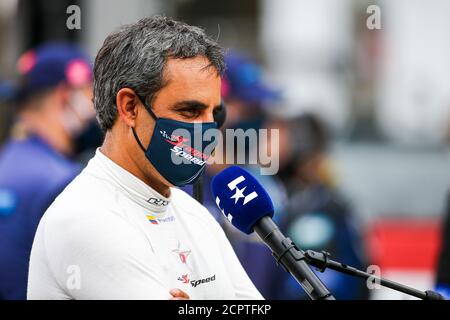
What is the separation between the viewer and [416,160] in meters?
13.6

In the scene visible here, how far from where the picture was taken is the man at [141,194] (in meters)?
A: 2.56

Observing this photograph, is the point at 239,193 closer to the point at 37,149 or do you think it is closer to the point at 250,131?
the point at 37,149

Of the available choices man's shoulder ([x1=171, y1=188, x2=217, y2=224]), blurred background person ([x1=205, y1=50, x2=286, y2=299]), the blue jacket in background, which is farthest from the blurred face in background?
man's shoulder ([x1=171, y1=188, x2=217, y2=224])

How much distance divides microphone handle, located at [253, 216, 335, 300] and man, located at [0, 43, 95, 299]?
1.62 m

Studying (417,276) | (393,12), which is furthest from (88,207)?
(393,12)

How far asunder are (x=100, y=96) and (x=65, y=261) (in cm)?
59

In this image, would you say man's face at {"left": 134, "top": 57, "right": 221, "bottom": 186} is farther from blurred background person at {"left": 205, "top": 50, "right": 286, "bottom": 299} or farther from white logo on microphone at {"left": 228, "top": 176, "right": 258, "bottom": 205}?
blurred background person at {"left": 205, "top": 50, "right": 286, "bottom": 299}

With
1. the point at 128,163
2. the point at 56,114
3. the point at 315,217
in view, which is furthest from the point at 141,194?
the point at 315,217

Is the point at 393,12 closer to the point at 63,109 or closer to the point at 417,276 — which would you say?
the point at 417,276

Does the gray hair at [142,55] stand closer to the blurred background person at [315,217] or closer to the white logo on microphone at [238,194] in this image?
the white logo on microphone at [238,194]

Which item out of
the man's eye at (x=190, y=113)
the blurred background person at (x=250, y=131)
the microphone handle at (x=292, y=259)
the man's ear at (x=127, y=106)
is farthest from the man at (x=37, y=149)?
the microphone handle at (x=292, y=259)

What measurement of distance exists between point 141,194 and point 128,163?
11 cm

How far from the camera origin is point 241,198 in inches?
109

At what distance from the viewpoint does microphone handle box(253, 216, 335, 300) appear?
251 centimetres
